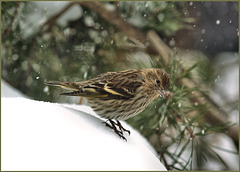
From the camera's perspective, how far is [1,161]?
3.05ft

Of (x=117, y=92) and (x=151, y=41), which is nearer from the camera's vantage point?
(x=117, y=92)

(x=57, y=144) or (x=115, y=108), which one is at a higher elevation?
(x=57, y=144)

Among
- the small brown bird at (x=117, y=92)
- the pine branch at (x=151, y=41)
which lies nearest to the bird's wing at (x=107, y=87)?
the small brown bird at (x=117, y=92)

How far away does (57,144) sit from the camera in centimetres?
104

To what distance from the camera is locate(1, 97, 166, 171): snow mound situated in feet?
3.16

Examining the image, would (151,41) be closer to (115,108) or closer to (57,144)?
(115,108)

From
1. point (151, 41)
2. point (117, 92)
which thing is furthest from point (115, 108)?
point (151, 41)

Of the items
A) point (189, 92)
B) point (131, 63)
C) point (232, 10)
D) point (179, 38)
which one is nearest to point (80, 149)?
point (189, 92)

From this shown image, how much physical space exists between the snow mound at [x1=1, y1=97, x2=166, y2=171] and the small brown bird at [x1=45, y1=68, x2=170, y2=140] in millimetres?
225

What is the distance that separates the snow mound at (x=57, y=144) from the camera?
0.96m

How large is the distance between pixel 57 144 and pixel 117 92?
1.85 feet

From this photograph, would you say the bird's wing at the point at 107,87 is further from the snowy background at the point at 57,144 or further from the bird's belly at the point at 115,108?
the snowy background at the point at 57,144

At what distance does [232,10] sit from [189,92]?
242cm

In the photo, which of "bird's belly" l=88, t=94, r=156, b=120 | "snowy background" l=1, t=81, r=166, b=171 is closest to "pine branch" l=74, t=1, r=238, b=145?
"bird's belly" l=88, t=94, r=156, b=120
